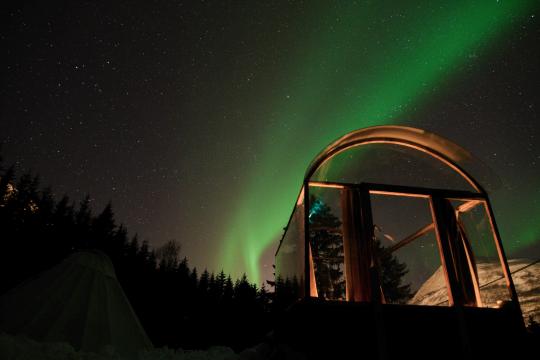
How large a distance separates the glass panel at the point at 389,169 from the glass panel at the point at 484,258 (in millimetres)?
539

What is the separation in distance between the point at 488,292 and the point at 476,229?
108cm

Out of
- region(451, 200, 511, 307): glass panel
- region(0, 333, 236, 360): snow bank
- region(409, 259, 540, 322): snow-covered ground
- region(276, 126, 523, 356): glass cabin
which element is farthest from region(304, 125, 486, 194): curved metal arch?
region(0, 333, 236, 360): snow bank

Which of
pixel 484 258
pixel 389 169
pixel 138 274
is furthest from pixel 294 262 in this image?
pixel 138 274

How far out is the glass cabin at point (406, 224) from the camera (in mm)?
4484

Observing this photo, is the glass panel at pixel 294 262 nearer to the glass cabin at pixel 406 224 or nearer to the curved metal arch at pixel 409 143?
the glass cabin at pixel 406 224

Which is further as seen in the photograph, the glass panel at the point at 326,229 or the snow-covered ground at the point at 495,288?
the glass panel at the point at 326,229

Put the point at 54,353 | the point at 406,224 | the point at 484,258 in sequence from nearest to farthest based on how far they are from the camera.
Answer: the point at 54,353
the point at 484,258
the point at 406,224

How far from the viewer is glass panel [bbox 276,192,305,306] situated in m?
4.69

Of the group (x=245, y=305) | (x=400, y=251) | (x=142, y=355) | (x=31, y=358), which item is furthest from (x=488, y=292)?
(x=245, y=305)

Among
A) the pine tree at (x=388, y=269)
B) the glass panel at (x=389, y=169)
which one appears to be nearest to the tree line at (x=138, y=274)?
the pine tree at (x=388, y=269)

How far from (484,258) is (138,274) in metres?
36.8

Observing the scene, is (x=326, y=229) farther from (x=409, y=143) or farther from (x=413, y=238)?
(x=409, y=143)

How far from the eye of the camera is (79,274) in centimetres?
847

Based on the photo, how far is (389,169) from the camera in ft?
19.2
